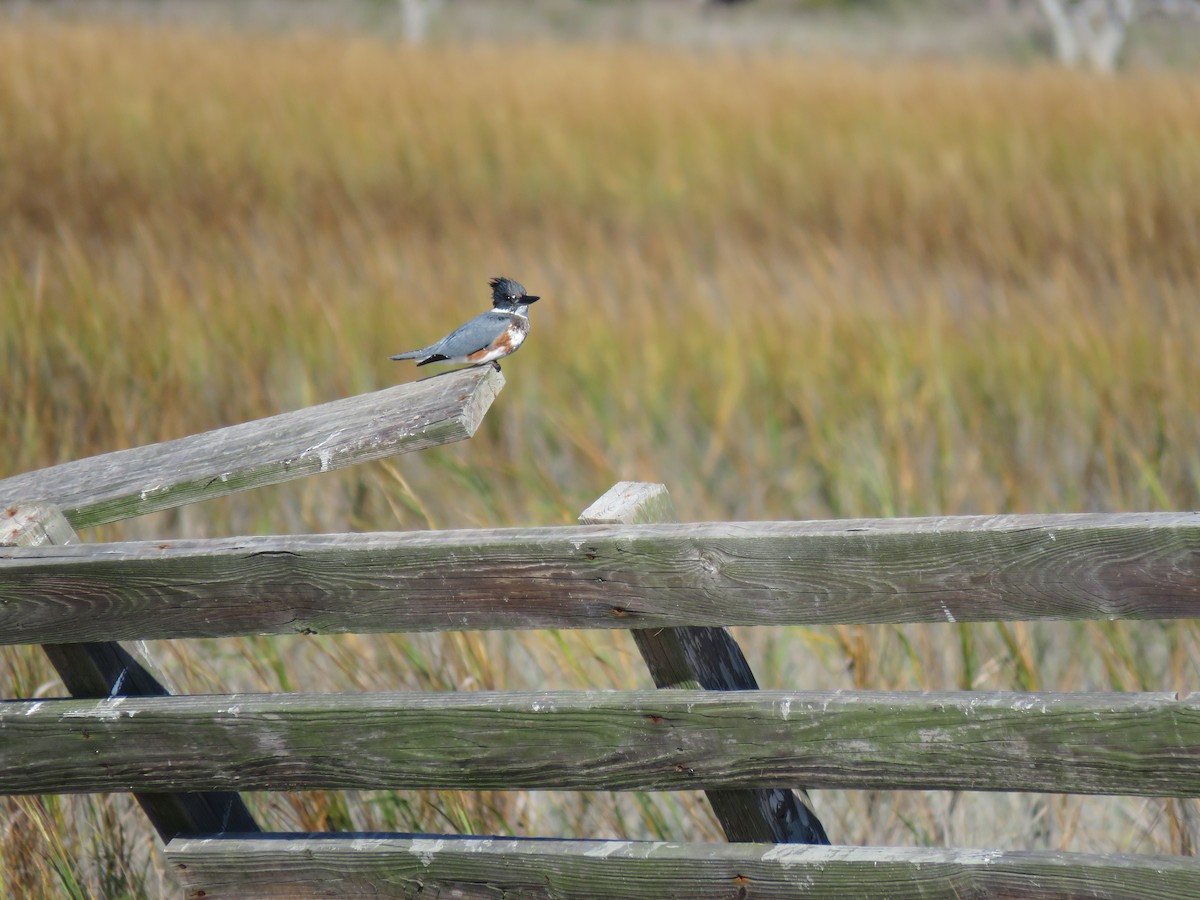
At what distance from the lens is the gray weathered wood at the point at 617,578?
1473 millimetres

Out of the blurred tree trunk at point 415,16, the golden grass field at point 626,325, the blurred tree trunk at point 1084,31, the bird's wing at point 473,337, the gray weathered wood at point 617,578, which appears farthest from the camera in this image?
the blurred tree trunk at point 415,16

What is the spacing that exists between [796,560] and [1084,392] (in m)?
2.61

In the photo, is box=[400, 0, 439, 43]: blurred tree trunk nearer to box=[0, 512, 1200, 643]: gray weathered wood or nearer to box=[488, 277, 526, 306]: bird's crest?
box=[488, 277, 526, 306]: bird's crest

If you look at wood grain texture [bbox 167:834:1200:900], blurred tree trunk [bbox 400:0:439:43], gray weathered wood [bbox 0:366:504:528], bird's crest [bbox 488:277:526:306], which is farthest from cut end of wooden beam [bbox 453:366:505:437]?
blurred tree trunk [bbox 400:0:439:43]

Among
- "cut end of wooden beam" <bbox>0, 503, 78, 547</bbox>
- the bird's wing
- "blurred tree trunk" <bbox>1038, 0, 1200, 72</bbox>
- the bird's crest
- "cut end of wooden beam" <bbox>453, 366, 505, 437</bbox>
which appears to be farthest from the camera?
"blurred tree trunk" <bbox>1038, 0, 1200, 72</bbox>

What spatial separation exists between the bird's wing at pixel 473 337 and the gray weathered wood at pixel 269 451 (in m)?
0.05

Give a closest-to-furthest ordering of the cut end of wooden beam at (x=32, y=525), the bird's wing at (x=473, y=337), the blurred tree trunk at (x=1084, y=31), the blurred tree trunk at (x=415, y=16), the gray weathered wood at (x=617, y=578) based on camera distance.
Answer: the gray weathered wood at (x=617, y=578) → the cut end of wooden beam at (x=32, y=525) → the bird's wing at (x=473, y=337) → the blurred tree trunk at (x=1084, y=31) → the blurred tree trunk at (x=415, y=16)

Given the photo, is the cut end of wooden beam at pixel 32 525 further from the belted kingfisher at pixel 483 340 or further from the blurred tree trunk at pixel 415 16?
the blurred tree trunk at pixel 415 16

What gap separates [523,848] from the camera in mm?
1706

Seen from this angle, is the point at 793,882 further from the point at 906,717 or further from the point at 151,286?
the point at 151,286

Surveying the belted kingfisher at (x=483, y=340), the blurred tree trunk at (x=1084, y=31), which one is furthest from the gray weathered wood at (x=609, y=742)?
the blurred tree trunk at (x=1084, y=31)

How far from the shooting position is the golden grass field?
2.63 m

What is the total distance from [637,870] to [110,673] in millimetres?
832

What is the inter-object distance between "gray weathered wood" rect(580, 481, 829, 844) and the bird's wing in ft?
1.15
